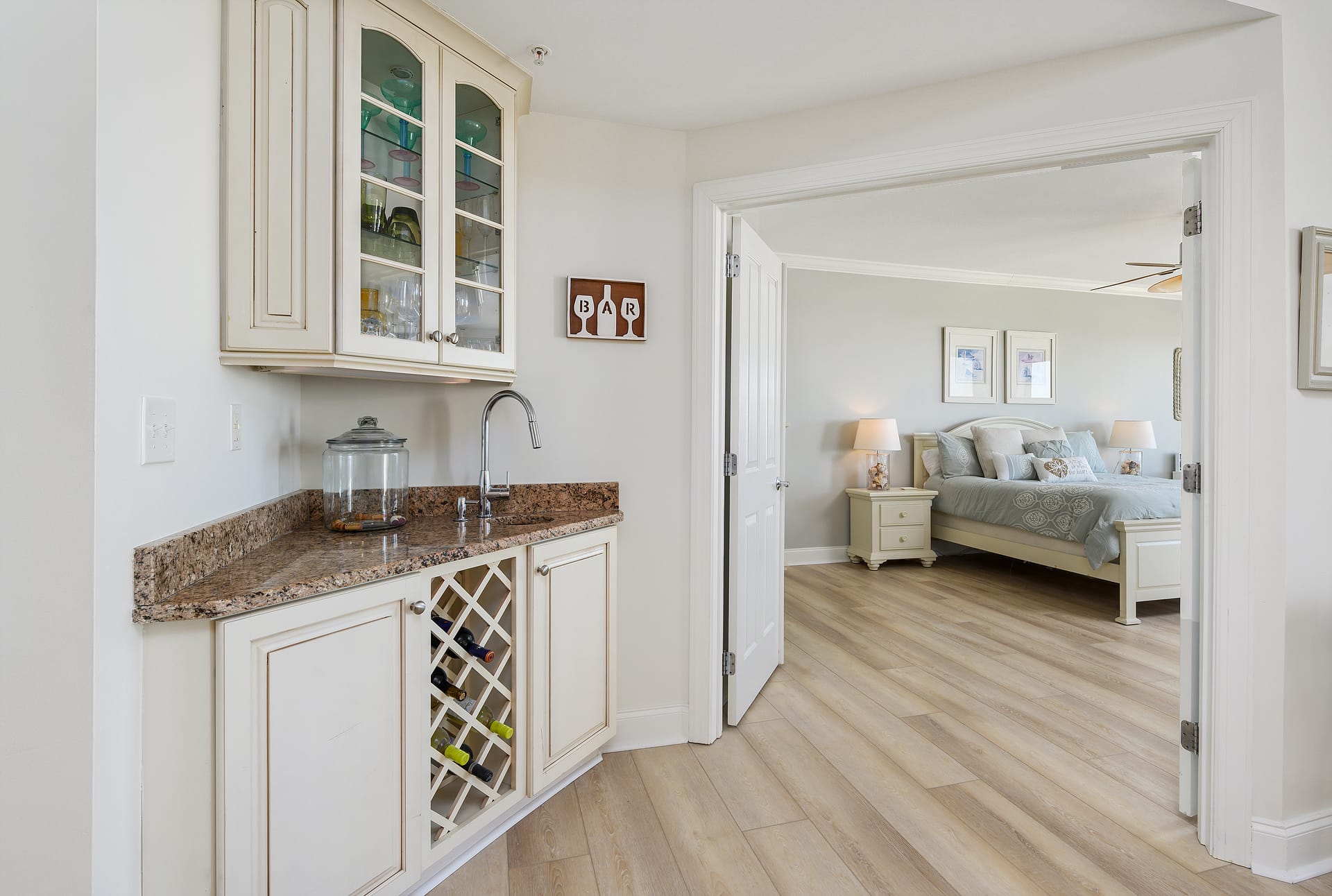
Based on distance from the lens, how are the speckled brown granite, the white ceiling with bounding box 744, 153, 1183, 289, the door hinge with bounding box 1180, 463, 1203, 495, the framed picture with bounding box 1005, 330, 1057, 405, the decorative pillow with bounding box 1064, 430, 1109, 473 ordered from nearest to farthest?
the speckled brown granite < the door hinge with bounding box 1180, 463, 1203, 495 < the white ceiling with bounding box 744, 153, 1183, 289 < the decorative pillow with bounding box 1064, 430, 1109, 473 < the framed picture with bounding box 1005, 330, 1057, 405

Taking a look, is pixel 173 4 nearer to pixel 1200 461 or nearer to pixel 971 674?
pixel 1200 461

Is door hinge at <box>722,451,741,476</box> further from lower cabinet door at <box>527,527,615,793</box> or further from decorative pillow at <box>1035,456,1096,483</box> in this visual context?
decorative pillow at <box>1035,456,1096,483</box>

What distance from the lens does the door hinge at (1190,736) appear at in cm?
190

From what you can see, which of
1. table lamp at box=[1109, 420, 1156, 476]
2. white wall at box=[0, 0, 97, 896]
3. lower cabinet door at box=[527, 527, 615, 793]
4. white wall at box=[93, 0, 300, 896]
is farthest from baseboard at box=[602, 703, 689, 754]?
table lamp at box=[1109, 420, 1156, 476]

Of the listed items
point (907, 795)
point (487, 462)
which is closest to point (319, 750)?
point (487, 462)

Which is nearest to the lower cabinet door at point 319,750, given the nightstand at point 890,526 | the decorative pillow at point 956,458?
the nightstand at point 890,526

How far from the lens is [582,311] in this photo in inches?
92.9

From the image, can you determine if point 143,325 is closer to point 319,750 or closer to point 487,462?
point 319,750

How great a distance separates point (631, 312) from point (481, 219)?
2.03ft

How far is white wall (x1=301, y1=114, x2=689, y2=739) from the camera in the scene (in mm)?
2330

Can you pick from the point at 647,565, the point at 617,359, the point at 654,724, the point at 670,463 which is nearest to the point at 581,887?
the point at 654,724

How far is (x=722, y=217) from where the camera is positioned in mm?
2469

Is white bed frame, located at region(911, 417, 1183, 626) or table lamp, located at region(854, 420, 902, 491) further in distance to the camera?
table lamp, located at region(854, 420, 902, 491)

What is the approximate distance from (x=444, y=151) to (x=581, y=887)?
6.41ft
